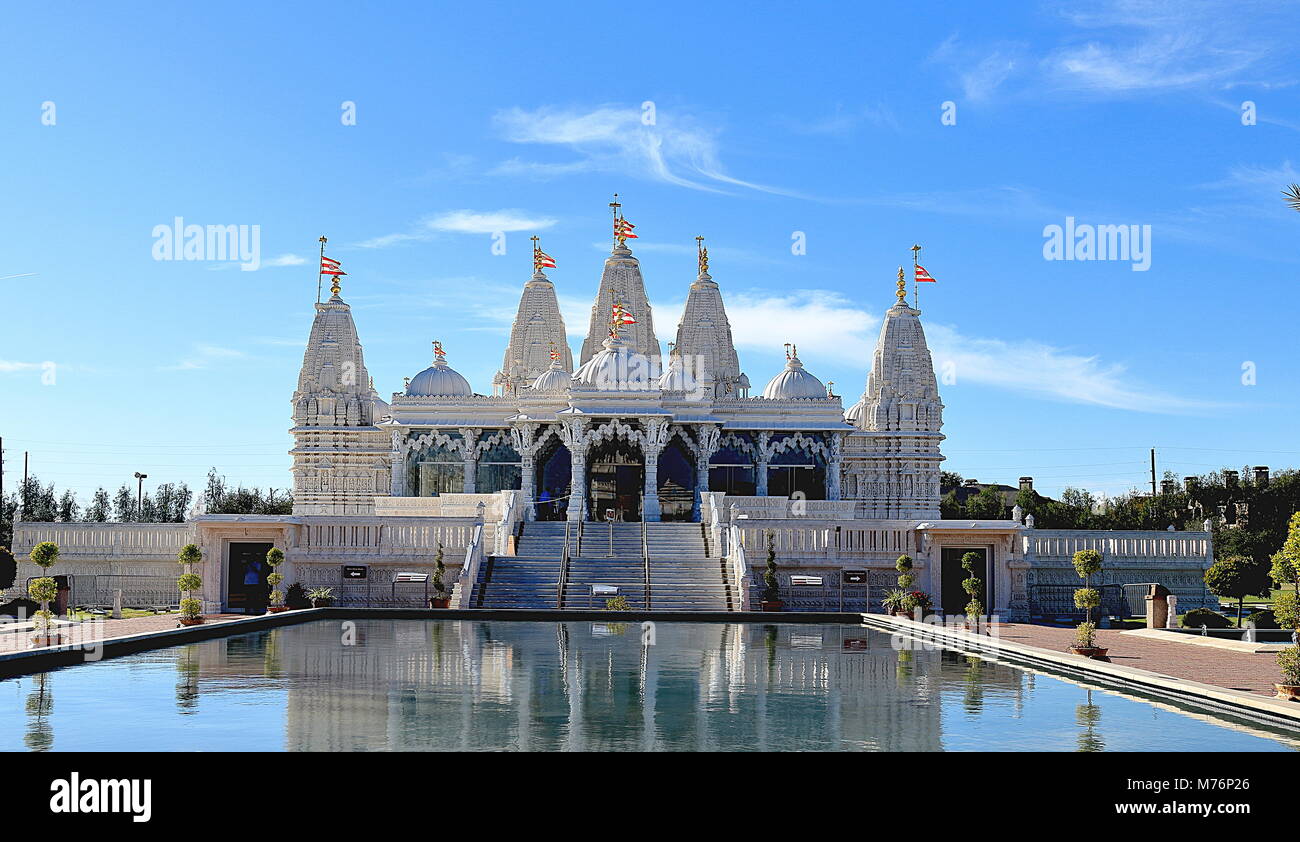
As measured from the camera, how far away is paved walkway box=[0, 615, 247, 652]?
2315 cm

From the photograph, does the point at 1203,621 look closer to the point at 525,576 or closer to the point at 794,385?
the point at 525,576

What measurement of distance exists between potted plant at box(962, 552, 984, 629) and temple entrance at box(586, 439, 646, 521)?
17.6m

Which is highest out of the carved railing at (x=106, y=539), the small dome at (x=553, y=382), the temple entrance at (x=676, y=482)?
the small dome at (x=553, y=382)

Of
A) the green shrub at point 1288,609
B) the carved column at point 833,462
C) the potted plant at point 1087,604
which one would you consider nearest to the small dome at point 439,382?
the carved column at point 833,462

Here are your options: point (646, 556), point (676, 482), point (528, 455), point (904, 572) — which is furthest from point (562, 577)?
point (676, 482)

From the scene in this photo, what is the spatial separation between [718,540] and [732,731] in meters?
25.4

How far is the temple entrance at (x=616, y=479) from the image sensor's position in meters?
53.5

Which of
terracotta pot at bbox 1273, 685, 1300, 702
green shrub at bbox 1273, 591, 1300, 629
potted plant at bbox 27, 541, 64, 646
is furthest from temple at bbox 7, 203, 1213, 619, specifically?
terracotta pot at bbox 1273, 685, 1300, 702

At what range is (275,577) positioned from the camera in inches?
1423

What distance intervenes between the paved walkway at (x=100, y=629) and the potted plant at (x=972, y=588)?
17.6 m

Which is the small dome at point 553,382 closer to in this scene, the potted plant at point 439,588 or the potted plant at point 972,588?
the potted plant at point 439,588

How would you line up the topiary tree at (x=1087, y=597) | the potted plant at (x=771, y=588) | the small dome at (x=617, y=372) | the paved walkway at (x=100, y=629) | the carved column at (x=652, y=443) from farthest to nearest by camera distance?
the small dome at (x=617, y=372) → the carved column at (x=652, y=443) → the potted plant at (x=771, y=588) → the topiary tree at (x=1087, y=597) → the paved walkway at (x=100, y=629)
